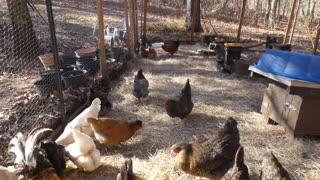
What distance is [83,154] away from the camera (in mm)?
3244

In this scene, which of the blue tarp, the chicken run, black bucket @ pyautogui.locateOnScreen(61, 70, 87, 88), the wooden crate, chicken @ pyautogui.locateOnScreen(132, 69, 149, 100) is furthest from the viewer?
black bucket @ pyautogui.locateOnScreen(61, 70, 87, 88)

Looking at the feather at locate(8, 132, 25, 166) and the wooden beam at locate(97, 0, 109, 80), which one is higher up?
the wooden beam at locate(97, 0, 109, 80)

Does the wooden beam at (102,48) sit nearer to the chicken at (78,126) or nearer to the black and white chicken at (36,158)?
the chicken at (78,126)

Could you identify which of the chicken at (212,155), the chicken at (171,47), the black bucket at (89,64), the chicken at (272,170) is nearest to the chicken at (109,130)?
the chicken at (212,155)

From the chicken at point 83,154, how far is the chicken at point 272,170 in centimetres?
180

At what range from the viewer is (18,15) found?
22.8 ft

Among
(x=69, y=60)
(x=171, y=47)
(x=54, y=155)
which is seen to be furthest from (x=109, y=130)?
(x=171, y=47)

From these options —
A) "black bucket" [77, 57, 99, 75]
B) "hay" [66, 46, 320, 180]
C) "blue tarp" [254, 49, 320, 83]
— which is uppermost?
"blue tarp" [254, 49, 320, 83]

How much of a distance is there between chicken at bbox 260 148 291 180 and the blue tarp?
5.15 ft

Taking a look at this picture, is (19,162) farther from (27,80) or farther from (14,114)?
(27,80)

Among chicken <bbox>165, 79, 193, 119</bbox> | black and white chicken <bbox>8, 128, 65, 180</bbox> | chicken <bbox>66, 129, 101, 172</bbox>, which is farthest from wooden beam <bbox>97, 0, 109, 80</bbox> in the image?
black and white chicken <bbox>8, 128, 65, 180</bbox>

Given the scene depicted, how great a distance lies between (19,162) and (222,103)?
11.4ft

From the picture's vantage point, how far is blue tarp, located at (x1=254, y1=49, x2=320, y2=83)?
147 inches

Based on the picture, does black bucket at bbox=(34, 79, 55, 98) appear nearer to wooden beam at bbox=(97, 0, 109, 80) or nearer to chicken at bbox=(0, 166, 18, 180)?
wooden beam at bbox=(97, 0, 109, 80)
